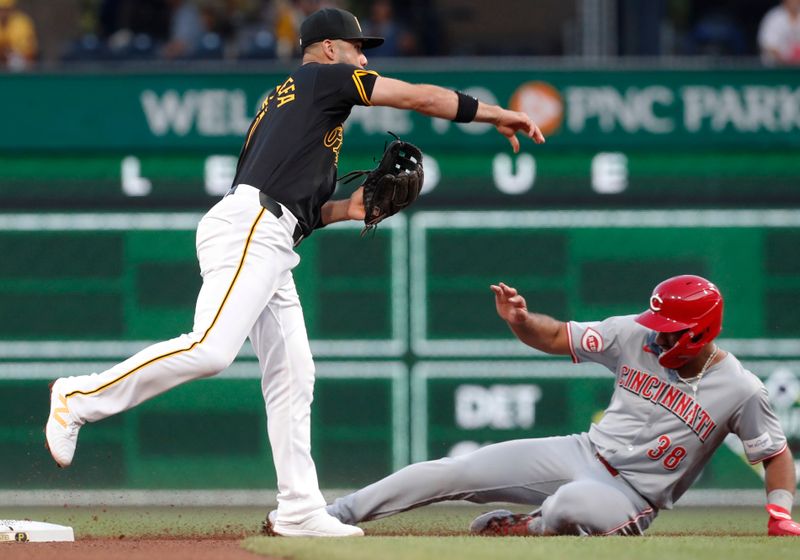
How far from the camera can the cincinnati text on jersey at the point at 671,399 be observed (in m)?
5.46

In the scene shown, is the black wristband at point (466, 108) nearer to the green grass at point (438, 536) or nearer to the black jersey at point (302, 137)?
the black jersey at point (302, 137)

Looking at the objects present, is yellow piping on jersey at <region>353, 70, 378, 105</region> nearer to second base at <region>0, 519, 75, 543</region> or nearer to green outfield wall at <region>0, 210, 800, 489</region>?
second base at <region>0, 519, 75, 543</region>

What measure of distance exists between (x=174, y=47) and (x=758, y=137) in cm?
448

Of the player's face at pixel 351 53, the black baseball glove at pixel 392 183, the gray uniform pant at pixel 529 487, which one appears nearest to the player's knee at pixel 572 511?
the gray uniform pant at pixel 529 487

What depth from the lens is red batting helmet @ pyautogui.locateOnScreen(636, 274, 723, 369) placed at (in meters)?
5.34

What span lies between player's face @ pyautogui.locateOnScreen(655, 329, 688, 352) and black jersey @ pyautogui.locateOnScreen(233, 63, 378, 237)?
1401mm

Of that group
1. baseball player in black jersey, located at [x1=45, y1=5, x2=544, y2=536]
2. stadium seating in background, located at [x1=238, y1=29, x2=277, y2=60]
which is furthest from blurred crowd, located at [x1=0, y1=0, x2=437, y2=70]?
baseball player in black jersey, located at [x1=45, y1=5, x2=544, y2=536]

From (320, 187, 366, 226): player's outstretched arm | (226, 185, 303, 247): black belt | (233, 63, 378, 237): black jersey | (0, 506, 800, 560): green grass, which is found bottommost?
(0, 506, 800, 560): green grass

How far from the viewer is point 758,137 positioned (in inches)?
320

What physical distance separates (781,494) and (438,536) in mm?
1306

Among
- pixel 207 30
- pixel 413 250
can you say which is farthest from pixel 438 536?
pixel 207 30

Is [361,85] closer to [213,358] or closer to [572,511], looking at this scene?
[213,358]

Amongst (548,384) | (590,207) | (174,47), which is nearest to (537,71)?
(590,207)

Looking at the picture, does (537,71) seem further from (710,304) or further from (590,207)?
(710,304)
